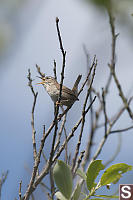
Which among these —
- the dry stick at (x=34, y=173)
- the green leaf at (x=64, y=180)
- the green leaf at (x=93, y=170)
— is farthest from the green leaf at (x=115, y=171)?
A: the dry stick at (x=34, y=173)

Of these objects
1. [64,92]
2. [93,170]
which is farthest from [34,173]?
[64,92]

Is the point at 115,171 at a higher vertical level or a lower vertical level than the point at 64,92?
lower

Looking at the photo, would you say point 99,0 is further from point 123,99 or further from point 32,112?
point 32,112

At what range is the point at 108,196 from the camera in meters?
1.01

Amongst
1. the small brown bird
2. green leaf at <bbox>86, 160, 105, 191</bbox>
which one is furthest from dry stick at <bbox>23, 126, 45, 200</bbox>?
the small brown bird

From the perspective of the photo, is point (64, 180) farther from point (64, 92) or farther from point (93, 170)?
point (64, 92)

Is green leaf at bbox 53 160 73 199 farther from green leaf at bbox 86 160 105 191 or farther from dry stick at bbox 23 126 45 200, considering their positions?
dry stick at bbox 23 126 45 200

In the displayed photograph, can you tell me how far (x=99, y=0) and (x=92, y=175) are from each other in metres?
0.64

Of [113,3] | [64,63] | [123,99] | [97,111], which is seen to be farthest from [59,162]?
[97,111]

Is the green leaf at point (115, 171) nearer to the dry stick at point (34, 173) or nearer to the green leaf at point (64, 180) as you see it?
the green leaf at point (64, 180)

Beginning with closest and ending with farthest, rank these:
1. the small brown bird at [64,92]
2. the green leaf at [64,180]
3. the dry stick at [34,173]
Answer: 1. the green leaf at [64,180]
2. the dry stick at [34,173]
3. the small brown bird at [64,92]

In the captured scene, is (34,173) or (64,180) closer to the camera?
(64,180)

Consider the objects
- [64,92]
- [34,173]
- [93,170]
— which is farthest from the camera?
[64,92]

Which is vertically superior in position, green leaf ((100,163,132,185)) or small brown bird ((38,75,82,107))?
small brown bird ((38,75,82,107))
